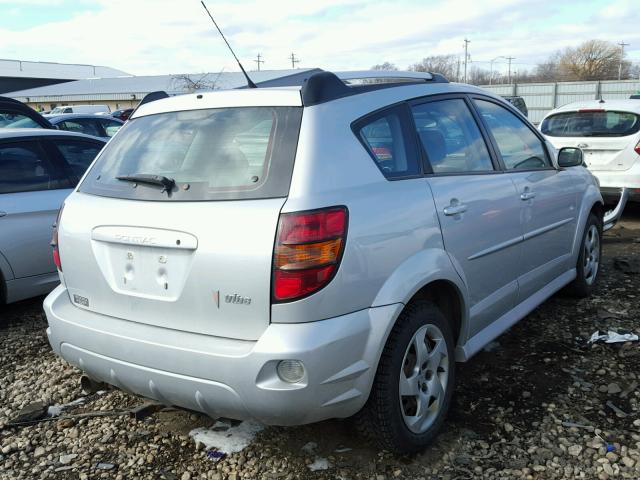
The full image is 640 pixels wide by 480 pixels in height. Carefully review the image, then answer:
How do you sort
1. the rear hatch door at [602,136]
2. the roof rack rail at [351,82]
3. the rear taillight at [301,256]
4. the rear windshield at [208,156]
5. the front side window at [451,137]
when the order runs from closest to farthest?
the rear taillight at [301,256]
the rear windshield at [208,156]
the roof rack rail at [351,82]
the front side window at [451,137]
the rear hatch door at [602,136]

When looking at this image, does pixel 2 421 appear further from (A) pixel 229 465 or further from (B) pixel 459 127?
(B) pixel 459 127

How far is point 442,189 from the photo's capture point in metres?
3.04

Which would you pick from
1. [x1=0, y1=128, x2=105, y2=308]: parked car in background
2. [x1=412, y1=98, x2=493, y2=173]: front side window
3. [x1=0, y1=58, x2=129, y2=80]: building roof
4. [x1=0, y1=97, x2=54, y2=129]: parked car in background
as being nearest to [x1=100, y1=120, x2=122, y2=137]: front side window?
[x1=0, y1=97, x2=54, y2=129]: parked car in background

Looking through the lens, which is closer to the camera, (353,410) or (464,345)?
(353,410)

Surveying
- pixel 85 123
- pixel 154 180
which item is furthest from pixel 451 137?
pixel 85 123

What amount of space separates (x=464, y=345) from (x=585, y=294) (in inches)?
88.9

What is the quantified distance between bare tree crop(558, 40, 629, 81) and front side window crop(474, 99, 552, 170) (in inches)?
3399

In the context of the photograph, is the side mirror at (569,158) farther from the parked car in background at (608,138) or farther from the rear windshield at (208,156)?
the parked car in background at (608,138)

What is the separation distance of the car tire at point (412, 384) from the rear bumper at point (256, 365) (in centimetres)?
13

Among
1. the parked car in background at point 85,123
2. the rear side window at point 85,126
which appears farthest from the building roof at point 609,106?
the rear side window at point 85,126

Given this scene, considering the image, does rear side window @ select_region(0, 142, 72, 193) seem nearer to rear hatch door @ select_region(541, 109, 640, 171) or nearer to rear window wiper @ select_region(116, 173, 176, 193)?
rear window wiper @ select_region(116, 173, 176, 193)

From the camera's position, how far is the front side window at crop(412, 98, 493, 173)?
3.16 m

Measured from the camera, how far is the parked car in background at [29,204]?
4.75 meters

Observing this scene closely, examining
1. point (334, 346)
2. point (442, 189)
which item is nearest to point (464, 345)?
point (442, 189)
